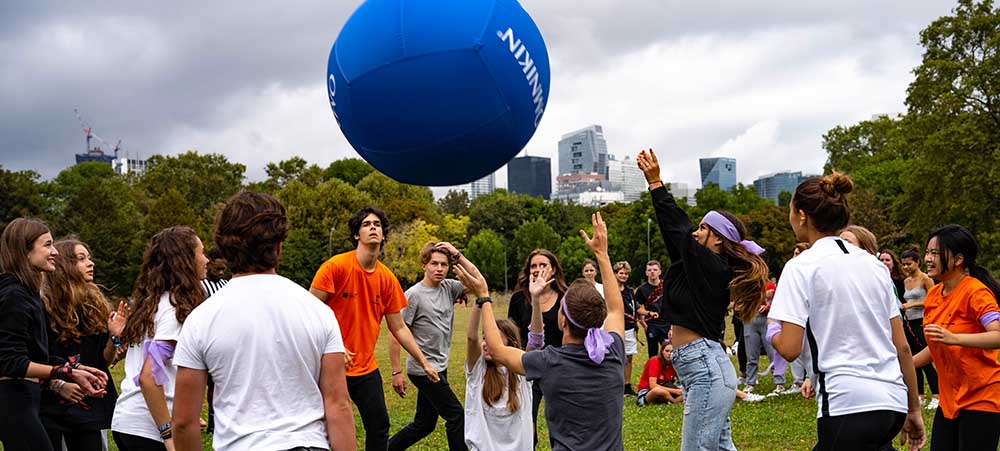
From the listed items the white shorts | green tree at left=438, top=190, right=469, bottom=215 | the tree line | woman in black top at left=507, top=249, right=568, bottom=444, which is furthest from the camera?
green tree at left=438, top=190, right=469, bottom=215

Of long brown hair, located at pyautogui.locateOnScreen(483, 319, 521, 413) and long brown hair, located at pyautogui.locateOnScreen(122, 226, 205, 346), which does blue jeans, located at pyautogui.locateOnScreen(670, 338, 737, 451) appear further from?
long brown hair, located at pyautogui.locateOnScreen(122, 226, 205, 346)

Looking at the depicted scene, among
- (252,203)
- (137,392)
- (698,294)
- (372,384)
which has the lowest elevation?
(372,384)

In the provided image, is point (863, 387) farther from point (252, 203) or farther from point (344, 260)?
point (344, 260)

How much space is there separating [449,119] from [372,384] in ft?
10.8

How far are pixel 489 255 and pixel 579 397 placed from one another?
223 ft

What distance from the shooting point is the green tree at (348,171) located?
77.1 meters

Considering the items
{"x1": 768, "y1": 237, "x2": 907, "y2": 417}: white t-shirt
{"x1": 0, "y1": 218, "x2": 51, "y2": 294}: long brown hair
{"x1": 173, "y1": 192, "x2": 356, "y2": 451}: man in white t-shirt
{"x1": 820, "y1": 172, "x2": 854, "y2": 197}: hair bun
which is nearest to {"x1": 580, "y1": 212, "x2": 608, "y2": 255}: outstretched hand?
{"x1": 768, "y1": 237, "x2": 907, "y2": 417}: white t-shirt

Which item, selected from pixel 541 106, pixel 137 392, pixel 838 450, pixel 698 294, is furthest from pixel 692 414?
pixel 137 392

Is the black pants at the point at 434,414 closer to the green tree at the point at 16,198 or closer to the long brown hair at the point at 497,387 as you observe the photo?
the long brown hair at the point at 497,387

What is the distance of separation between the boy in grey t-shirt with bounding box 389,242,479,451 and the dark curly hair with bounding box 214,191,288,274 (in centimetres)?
421

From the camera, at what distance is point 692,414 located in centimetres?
501

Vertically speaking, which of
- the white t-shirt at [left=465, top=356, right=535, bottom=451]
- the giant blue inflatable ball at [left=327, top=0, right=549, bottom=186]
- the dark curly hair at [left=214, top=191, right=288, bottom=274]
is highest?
the giant blue inflatable ball at [left=327, top=0, right=549, bottom=186]

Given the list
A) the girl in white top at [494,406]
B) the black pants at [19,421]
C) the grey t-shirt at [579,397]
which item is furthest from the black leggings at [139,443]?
the girl in white top at [494,406]

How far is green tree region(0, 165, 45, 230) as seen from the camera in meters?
49.5
